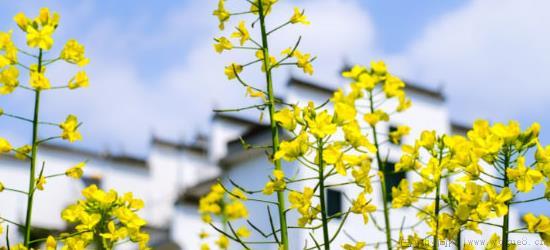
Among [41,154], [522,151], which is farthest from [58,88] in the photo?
[41,154]

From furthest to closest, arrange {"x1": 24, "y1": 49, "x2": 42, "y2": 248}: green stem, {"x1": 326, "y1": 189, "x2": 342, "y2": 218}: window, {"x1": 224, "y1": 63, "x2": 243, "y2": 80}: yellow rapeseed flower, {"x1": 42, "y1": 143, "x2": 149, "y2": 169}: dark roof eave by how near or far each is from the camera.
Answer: {"x1": 42, "y1": 143, "x2": 149, "y2": 169}: dark roof eave → {"x1": 326, "y1": 189, "x2": 342, "y2": 218}: window → {"x1": 224, "y1": 63, "x2": 243, "y2": 80}: yellow rapeseed flower → {"x1": 24, "y1": 49, "x2": 42, "y2": 248}: green stem

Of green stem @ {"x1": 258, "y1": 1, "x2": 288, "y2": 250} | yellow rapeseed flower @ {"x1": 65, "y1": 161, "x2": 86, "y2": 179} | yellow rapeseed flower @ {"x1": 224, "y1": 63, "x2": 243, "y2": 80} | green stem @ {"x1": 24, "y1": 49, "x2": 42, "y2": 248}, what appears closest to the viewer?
green stem @ {"x1": 258, "y1": 1, "x2": 288, "y2": 250}

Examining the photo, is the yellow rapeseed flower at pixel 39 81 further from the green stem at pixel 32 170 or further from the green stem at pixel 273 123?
the green stem at pixel 273 123

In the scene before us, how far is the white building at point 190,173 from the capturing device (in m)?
18.2

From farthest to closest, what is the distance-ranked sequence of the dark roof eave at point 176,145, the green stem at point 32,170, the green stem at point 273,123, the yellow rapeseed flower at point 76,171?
the dark roof eave at point 176,145, the yellow rapeseed flower at point 76,171, the green stem at point 32,170, the green stem at point 273,123

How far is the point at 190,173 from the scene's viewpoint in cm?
2638

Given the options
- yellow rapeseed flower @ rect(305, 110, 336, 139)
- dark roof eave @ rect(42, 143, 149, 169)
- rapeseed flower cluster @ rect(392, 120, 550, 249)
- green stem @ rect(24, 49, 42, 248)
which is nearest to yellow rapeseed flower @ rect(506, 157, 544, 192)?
Result: rapeseed flower cluster @ rect(392, 120, 550, 249)

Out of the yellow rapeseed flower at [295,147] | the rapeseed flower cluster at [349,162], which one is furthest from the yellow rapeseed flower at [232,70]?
the yellow rapeseed flower at [295,147]

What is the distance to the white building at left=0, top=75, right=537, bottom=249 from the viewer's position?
717 inches

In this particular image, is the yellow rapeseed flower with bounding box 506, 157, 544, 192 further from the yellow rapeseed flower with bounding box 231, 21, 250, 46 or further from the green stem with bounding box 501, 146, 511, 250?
the yellow rapeseed flower with bounding box 231, 21, 250, 46

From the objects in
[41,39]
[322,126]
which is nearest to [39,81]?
[41,39]

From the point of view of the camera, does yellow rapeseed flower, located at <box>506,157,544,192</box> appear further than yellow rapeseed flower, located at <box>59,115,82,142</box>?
No

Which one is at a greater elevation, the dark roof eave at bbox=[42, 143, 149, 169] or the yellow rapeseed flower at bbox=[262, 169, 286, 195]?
the dark roof eave at bbox=[42, 143, 149, 169]

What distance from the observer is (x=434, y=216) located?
Answer: 2191 millimetres
